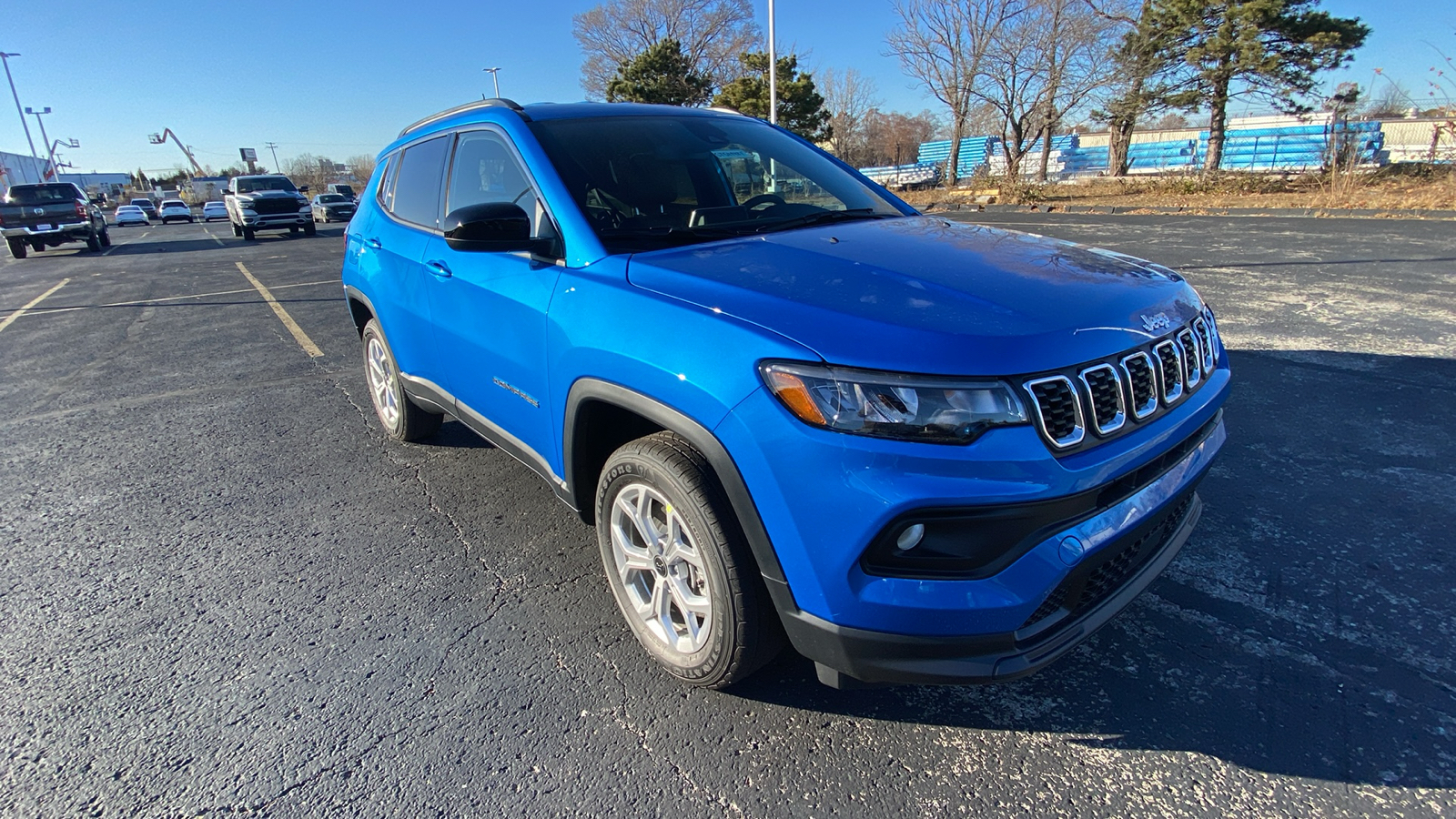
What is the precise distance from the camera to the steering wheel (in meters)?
2.98

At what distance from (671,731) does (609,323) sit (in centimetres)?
121

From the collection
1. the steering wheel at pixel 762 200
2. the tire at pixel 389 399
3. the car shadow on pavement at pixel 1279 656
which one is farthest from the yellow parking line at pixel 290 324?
the car shadow on pavement at pixel 1279 656

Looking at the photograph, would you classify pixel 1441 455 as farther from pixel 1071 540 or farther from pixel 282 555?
pixel 282 555

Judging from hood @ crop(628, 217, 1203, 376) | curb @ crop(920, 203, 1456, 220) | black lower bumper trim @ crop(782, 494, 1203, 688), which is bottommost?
black lower bumper trim @ crop(782, 494, 1203, 688)

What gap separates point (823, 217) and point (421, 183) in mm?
2105

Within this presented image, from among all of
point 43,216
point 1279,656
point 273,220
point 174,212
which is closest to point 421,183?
point 1279,656

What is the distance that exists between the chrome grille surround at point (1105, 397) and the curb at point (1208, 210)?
10929mm

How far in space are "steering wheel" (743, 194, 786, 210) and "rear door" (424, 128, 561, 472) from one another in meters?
0.83

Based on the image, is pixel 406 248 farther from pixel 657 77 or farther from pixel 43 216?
pixel 657 77

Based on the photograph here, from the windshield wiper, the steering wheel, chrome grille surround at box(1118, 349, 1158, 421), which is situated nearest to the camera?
chrome grille surround at box(1118, 349, 1158, 421)

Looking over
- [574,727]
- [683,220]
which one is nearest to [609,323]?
[683,220]

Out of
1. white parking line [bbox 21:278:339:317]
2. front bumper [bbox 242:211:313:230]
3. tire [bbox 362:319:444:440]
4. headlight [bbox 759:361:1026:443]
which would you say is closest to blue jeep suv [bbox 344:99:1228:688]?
headlight [bbox 759:361:1026:443]

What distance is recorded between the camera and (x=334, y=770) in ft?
6.65

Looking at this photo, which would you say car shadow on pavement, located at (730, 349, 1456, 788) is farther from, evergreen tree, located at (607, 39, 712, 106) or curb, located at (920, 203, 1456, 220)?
evergreen tree, located at (607, 39, 712, 106)
